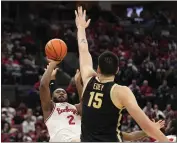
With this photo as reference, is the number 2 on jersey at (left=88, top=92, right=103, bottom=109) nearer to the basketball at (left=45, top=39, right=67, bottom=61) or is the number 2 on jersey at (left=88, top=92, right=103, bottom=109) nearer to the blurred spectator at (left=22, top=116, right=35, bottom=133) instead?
the basketball at (left=45, top=39, right=67, bottom=61)

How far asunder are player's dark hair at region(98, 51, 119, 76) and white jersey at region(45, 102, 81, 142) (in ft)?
8.95

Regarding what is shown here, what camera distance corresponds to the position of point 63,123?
7.29 m

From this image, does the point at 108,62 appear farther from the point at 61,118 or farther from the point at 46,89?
the point at 61,118

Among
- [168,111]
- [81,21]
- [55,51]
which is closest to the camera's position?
[81,21]

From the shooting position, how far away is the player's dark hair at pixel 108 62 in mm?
4531

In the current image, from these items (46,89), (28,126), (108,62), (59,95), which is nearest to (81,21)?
(108,62)

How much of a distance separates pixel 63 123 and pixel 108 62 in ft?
9.50

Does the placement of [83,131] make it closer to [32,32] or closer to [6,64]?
[6,64]

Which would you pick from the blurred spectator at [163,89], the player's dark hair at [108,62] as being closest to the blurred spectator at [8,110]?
the blurred spectator at [163,89]

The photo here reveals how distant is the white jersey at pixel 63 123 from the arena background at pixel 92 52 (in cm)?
551

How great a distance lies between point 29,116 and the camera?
15.3 m

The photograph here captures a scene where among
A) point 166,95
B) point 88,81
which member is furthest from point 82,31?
point 166,95

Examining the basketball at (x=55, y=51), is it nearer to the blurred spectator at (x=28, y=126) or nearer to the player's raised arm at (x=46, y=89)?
the player's raised arm at (x=46, y=89)

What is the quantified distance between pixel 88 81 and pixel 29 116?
10748 mm
